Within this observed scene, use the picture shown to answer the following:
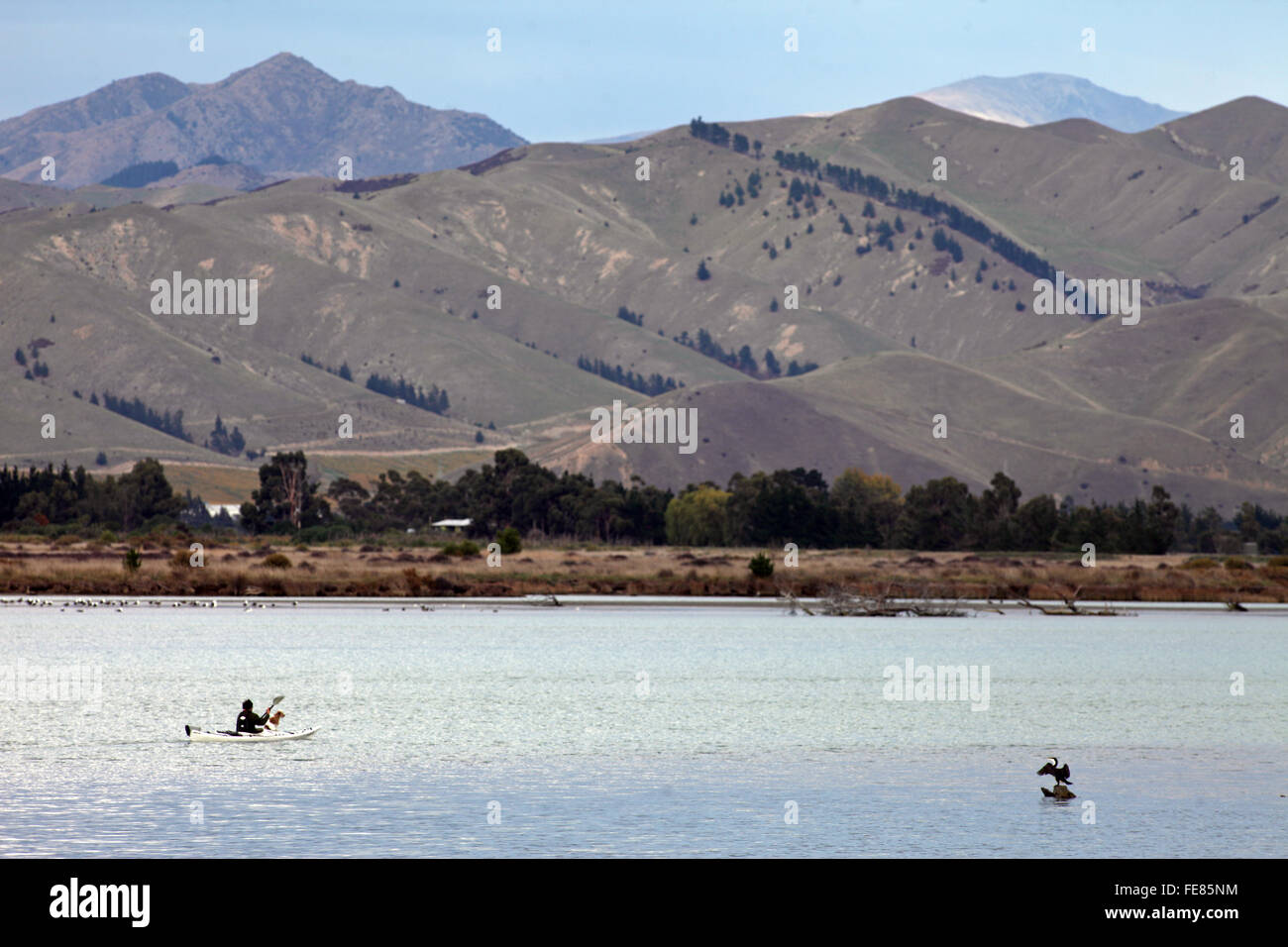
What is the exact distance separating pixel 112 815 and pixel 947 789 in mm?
14745

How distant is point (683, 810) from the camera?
2909 centimetres

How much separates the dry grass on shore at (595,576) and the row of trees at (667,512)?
755 inches

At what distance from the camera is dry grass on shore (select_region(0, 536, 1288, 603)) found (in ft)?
301

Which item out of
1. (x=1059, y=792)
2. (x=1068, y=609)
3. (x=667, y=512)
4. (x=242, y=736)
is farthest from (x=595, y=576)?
(x=1059, y=792)

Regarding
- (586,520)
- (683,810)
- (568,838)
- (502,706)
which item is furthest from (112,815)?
(586,520)

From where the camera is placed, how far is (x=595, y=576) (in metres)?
100

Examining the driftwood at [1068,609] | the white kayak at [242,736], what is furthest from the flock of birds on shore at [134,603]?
the white kayak at [242,736]

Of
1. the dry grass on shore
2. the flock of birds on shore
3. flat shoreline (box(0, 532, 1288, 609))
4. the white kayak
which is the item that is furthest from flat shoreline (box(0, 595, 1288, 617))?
the white kayak

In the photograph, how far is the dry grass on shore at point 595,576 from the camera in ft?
301

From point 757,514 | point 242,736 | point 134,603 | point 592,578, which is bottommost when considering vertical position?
point 242,736

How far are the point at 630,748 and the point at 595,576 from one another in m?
63.2

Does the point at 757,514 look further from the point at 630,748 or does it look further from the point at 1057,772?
the point at 1057,772
